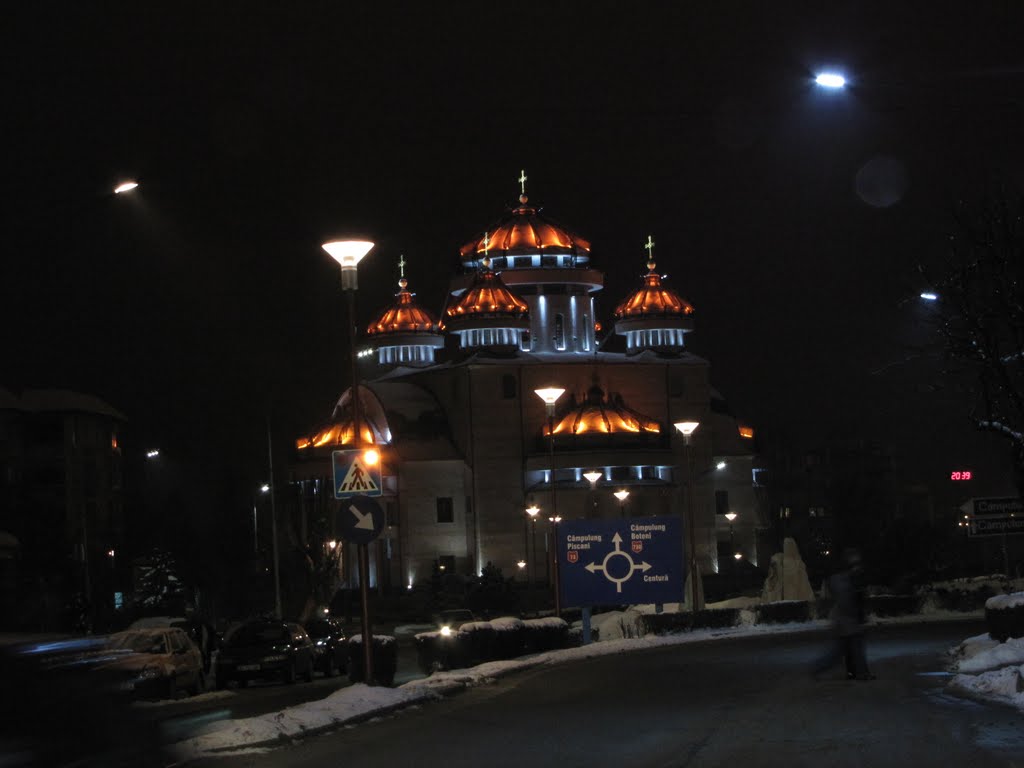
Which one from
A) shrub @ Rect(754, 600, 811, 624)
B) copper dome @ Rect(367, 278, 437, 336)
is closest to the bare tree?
shrub @ Rect(754, 600, 811, 624)

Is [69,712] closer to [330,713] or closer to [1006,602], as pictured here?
[330,713]

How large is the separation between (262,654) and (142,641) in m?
3.73

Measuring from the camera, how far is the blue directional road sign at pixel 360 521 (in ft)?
59.2

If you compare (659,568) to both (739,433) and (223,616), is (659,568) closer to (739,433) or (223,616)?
(223,616)

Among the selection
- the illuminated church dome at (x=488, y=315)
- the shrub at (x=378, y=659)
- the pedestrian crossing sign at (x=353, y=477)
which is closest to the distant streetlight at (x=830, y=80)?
the pedestrian crossing sign at (x=353, y=477)

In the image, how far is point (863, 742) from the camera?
41.3ft

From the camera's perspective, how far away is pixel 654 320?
92.1 metres

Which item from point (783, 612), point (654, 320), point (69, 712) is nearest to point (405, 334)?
point (654, 320)

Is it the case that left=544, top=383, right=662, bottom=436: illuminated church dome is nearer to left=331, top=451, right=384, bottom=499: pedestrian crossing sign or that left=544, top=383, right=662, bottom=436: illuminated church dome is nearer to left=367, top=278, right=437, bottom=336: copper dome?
left=367, top=278, right=437, bottom=336: copper dome

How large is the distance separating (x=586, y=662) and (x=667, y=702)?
8.84 meters

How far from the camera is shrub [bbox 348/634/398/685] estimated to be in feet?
66.1

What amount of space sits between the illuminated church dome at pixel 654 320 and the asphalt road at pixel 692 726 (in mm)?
70606

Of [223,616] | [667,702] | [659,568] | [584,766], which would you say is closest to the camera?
[584,766]

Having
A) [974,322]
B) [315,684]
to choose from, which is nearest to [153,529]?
[315,684]
